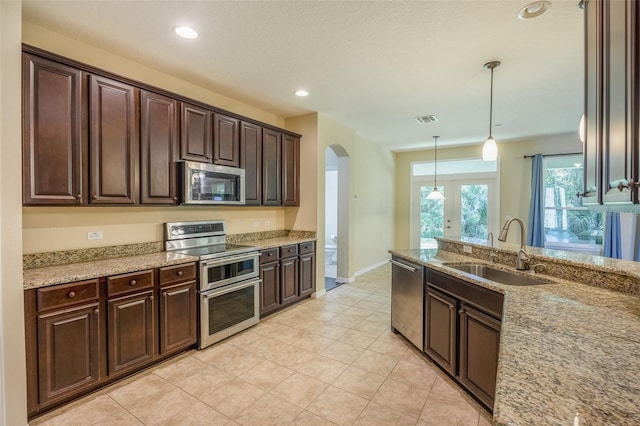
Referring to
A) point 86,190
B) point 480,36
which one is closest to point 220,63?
point 86,190

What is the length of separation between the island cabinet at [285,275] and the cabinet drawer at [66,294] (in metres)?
1.76

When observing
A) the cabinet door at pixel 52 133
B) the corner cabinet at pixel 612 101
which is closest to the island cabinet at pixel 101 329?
the cabinet door at pixel 52 133

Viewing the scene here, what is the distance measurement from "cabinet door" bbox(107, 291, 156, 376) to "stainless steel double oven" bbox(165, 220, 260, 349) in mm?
478

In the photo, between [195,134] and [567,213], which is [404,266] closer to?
[195,134]

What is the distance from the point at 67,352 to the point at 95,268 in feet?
1.92

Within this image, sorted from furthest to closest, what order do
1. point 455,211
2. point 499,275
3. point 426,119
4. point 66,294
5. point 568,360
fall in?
point 455,211, point 426,119, point 499,275, point 66,294, point 568,360

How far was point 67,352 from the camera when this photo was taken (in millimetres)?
2092

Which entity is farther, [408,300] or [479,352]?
[408,300]

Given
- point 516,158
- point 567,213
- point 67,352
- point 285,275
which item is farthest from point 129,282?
point 567,213

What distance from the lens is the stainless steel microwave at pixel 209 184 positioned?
120 inches

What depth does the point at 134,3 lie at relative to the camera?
6.75ft

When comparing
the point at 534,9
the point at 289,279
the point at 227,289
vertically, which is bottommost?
the point at 289,279

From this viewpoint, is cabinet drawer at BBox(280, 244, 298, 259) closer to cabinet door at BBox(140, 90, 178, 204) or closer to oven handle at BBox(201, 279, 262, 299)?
oven handle at BBox(201, 279, 262, 299)

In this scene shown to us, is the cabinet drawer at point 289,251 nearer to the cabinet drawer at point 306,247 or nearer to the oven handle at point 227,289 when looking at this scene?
the cabinet drawer at point 306,247
